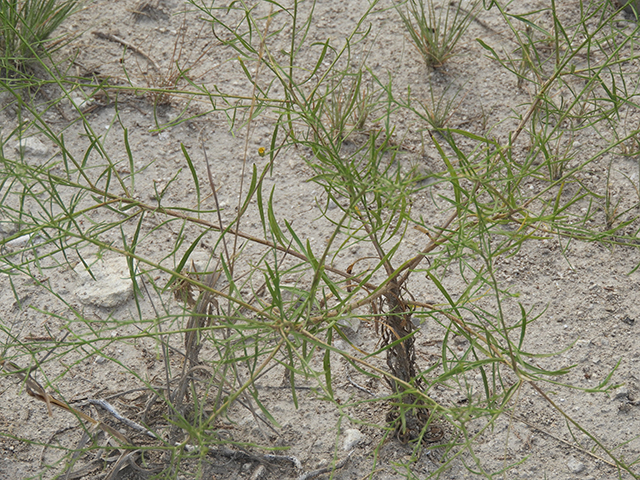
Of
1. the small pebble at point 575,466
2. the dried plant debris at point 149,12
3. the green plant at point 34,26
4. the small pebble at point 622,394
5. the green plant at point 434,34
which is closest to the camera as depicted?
the small pebble at point 575,466

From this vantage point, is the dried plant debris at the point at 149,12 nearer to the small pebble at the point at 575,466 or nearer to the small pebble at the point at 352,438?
the small pebble at the point at 352,438

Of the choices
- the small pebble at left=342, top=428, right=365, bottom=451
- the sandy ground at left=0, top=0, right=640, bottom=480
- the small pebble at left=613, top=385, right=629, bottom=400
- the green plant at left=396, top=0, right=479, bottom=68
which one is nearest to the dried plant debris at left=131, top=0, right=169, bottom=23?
the sandy ground at left=0, top=0, right=640, bottom=480

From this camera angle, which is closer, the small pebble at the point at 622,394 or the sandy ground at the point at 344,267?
the sandy ground at the point at 344,267

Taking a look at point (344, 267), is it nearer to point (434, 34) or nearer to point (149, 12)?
point (434, 34)

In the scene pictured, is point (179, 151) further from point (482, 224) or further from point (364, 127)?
point (482, 224)

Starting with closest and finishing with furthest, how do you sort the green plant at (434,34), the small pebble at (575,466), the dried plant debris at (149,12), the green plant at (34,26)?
1. the small pebble at (575,466)
2. the green plant at (34,26)
3. the green plant at (434,34)
4. the dried plant debris at (149,12)

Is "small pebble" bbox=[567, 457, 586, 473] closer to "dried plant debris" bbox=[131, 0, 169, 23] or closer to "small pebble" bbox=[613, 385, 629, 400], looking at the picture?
"small pebble" bbox=[613, 385, 629, 400]

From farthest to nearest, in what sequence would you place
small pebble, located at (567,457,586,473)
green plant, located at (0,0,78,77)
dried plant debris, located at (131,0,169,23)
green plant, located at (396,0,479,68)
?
dried plant debris, located at (131,0,169,23)
green plant, located at (396,0,479,68)
green plant, located at (0,0,78,77)
small pebble, located at (567,457,586,473)

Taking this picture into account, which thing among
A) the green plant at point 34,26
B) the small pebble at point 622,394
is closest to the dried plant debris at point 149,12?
the green plant at point 34,26

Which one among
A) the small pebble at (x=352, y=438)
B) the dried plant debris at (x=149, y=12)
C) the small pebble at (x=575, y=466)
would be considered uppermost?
the dried plant debris at (x=149, y=12)

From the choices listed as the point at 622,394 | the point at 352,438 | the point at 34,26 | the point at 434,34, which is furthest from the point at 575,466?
the point at 34,26
